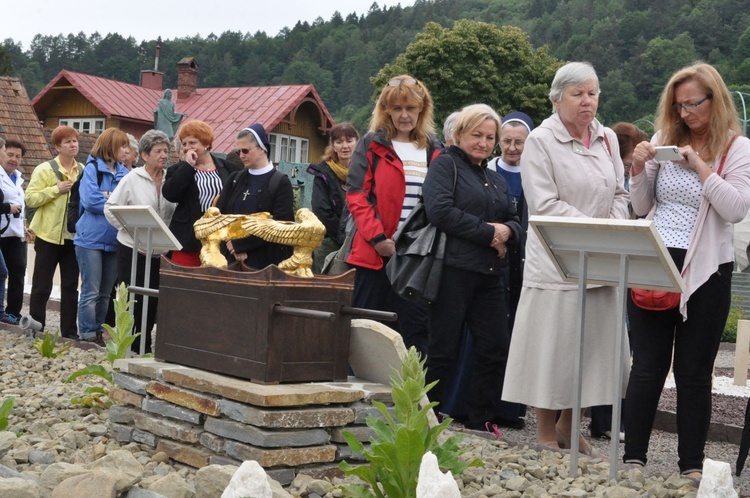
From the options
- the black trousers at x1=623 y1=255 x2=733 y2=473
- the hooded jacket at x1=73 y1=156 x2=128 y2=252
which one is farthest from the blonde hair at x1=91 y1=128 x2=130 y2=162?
the black trousers at x1=623 y1=255 x2=733 y2=473

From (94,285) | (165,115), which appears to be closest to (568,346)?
(94,285)

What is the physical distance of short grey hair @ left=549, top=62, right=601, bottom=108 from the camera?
18.4 ft

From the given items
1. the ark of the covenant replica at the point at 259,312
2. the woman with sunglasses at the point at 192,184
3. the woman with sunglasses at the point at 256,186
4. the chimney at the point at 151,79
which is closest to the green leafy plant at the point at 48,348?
the woman with sunglasses at the point at 192,184

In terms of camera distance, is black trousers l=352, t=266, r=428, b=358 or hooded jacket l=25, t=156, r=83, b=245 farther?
hooded jacket l=25, t=156, r=83, b=245

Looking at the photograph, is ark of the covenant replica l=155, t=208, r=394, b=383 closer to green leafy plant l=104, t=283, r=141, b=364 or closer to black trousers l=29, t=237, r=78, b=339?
green leafy plant l=104, t=283, r=141, b=364

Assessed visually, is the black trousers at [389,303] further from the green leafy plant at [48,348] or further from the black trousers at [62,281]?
the black trousers at [62,281]

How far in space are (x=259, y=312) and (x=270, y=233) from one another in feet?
2.67

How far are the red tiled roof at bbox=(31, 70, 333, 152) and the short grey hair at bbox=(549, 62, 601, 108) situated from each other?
139 feet

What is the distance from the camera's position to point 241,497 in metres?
3.15

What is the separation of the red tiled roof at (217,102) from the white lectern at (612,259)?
142 feet

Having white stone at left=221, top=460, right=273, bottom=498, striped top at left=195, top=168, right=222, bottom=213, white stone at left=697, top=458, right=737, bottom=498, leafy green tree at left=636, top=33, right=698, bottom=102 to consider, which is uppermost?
leafy green tree at left=636, top=33, right=698, bottom=102

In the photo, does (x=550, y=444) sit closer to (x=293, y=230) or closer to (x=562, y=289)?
(x=562, y=289)

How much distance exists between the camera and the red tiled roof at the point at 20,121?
23.0m

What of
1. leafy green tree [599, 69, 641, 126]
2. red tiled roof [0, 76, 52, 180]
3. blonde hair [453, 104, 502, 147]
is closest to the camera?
blonde hair [453, 104, 502, 147]
